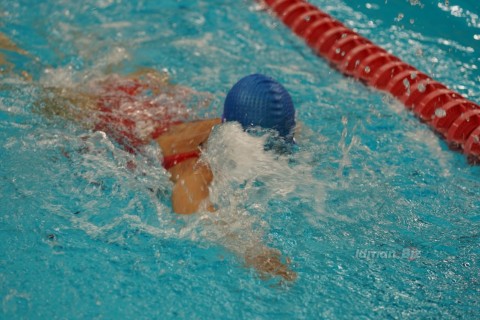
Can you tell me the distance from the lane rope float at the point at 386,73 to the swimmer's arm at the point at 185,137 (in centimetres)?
160

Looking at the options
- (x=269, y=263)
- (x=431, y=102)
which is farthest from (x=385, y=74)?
(x=269, y=263)

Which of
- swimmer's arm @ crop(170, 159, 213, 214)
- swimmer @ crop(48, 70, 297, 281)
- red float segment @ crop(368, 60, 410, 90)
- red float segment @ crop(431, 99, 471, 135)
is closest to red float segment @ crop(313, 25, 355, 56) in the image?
red float segment @ crop(368, 60, 410, 90)

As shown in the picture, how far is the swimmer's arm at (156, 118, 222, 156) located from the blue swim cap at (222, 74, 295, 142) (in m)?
0.25

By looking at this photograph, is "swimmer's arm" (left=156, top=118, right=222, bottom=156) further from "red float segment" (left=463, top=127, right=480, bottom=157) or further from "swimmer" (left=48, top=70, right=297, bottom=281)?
"red float segment" (left=463, top=127, right=480, bottom=157)

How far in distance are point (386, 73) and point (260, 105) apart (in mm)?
1851

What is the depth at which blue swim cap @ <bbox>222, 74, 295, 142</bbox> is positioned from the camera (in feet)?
10.4

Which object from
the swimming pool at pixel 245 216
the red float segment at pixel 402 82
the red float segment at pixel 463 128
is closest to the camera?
the swimming pool at pixel 245 216

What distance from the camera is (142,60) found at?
496 centimetres

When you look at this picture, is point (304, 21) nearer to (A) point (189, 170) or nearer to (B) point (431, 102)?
(B) point (431, 102)

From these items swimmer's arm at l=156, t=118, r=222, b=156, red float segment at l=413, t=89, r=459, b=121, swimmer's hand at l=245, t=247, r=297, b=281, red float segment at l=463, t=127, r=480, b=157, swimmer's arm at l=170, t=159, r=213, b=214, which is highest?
red float segment at l=413, t=89, r=459, b=121

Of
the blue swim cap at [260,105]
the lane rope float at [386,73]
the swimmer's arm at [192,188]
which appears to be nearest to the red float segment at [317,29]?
the lane rope float at [386,73]

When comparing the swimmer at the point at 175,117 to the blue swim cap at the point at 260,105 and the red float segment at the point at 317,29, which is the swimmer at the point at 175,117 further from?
the red float segment at the point at 317,29

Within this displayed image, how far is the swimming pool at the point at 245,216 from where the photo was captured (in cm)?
289

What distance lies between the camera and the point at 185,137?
11.5 ft
